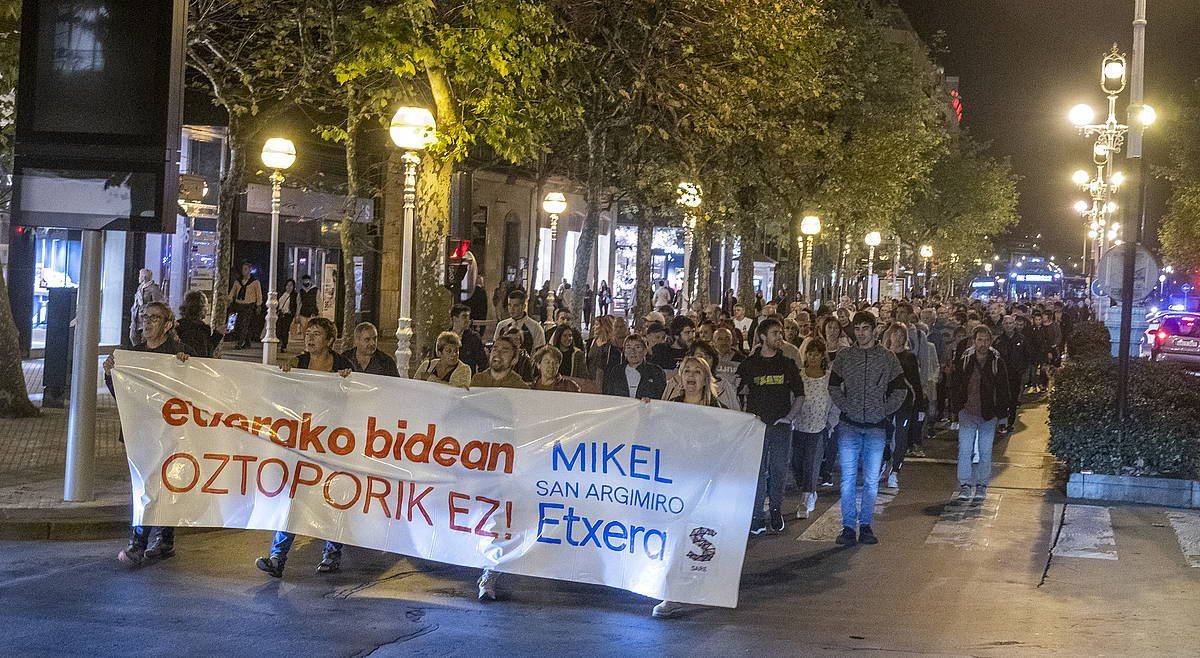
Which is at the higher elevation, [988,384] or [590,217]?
[590,217]

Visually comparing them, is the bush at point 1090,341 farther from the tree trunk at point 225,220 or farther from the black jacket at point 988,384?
the tree trunk at point 225,220

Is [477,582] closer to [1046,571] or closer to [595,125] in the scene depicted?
[1046,571]

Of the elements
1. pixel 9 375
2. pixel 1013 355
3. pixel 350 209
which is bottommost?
pixel 9 375

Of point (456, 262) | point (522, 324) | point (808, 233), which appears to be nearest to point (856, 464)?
point (522, 324)

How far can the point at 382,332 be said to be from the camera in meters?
34.8

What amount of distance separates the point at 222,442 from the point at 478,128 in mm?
10730

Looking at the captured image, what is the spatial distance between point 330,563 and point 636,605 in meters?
2.13

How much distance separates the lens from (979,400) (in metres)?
13.9

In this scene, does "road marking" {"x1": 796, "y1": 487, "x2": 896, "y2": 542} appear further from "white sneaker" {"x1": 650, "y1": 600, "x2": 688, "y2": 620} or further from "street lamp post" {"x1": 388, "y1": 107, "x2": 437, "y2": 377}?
"street lamp post" {"x1": 388, "y1": 107, "x2": 437, "y2": 377}

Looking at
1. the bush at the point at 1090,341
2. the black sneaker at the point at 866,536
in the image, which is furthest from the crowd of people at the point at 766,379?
the bush at the point at 1090,341

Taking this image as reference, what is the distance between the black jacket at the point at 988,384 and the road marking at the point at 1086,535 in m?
1.17

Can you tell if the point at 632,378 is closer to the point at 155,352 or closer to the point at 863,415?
the point at 863,415

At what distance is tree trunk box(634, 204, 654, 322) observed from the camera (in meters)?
32.4

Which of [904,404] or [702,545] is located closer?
[702,545]
